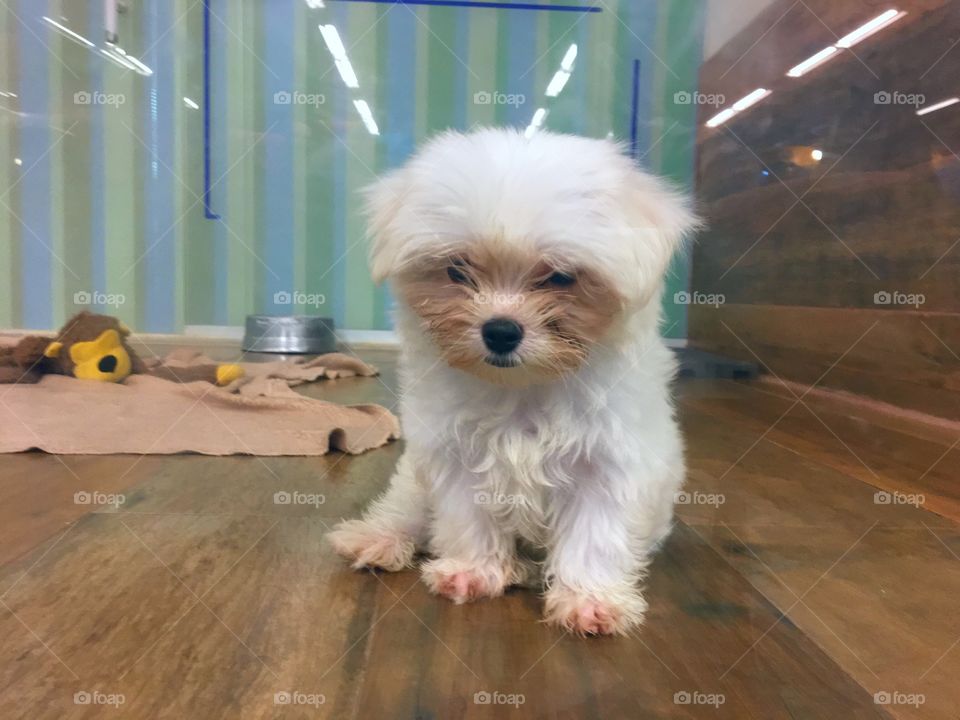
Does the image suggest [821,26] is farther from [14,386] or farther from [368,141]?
[14,386]

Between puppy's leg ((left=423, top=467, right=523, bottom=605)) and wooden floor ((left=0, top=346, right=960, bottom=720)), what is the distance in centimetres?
4

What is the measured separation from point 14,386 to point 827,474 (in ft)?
8.79

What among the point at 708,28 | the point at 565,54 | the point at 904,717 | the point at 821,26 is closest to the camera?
the point at 904,717

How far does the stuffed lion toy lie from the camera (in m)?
2.60

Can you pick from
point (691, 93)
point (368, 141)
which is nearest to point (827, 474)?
point (691, 93)

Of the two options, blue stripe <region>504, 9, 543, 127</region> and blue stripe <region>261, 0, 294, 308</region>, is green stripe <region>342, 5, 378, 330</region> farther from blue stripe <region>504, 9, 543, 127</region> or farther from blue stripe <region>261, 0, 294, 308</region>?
blue stripe <region>504, 9, 543, 127</region>

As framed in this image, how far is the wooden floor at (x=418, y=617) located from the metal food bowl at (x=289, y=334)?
6.17 feet

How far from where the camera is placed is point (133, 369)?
Result: 2.82 meters

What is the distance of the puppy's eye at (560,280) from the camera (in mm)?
1133

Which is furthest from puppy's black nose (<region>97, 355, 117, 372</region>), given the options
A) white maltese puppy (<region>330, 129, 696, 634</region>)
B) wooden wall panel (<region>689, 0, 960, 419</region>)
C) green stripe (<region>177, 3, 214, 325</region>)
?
wooden wall panel (<region>689, 0, 960, 419</region>)

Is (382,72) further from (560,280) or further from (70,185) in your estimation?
(560,280)

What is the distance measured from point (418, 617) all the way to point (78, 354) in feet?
7.02

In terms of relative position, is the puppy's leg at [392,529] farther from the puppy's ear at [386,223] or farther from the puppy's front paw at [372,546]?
the puppy's ear at [386,223]

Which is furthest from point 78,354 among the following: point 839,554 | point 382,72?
point 839,554
